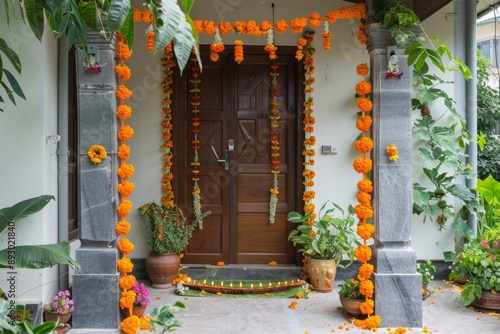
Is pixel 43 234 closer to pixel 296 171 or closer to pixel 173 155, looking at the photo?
pixel 173 155

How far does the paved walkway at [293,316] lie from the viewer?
417cm

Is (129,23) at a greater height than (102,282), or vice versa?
(129,23)

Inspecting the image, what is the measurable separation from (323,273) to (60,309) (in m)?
2.51

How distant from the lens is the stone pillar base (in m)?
4.08

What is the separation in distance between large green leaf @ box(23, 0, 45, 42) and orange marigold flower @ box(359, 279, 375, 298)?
3313 millimetres

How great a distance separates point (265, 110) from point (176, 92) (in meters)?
1.01

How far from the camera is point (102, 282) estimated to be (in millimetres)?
4102

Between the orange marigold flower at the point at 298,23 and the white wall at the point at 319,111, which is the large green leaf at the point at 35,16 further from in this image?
the white wall at the point at 319,111

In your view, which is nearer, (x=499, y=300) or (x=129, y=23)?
(x=129, y=23)

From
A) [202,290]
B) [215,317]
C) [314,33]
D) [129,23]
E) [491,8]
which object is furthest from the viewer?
[491,8]

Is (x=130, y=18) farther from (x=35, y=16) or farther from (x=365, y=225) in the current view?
(x=365, y=225)

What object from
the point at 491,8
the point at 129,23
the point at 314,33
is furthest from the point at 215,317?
the point at 491,8

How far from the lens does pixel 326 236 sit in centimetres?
530

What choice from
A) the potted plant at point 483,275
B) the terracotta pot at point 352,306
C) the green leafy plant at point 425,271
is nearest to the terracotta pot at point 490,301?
the potted plant at point 483,275
